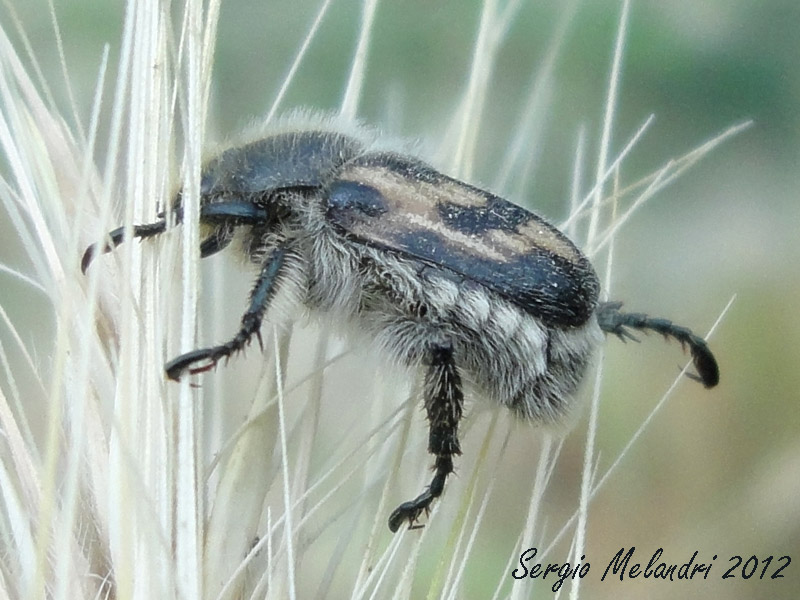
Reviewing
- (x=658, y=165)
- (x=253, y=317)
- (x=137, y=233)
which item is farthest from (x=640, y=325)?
(x=658, y=165)

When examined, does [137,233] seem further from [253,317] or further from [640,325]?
[640,325]

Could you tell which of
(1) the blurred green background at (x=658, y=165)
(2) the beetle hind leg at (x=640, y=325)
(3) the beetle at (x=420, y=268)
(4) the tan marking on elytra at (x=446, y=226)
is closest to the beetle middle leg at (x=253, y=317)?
(3) the beetle at (x=420, y=268)

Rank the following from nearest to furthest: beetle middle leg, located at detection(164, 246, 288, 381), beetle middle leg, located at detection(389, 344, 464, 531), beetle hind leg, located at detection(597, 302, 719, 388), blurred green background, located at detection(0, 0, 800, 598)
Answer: beetle middle leg, located at detection(164, 246, 288, 381) < beetle middle leg, located at detection(389, 344, 464, 531) < beetle hind leg, located at detection(597, 302, 719, 388) < blurred green background, located at detection(0, 0, 800, 598)

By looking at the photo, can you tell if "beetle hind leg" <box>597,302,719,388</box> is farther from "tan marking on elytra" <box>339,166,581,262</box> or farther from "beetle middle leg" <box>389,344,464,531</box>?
"beetle middle leg" <box>389,344,464,531</box>

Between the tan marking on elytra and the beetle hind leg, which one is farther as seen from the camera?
the beetle hind leg

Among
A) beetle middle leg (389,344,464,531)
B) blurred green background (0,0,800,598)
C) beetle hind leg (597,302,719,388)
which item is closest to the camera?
beetle middle leg (389,344,464,531)

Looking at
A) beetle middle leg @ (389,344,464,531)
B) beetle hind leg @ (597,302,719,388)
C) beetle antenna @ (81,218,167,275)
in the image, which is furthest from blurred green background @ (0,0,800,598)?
beetle antenna @ (81,218,167,275)

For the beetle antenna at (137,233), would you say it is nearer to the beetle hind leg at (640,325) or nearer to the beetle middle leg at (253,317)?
the beetle middle leg at (253,317)

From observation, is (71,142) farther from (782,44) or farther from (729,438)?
(782,44)

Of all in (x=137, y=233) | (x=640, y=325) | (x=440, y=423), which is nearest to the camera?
(x=137, y=233)
